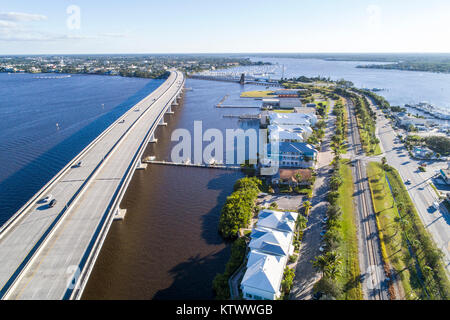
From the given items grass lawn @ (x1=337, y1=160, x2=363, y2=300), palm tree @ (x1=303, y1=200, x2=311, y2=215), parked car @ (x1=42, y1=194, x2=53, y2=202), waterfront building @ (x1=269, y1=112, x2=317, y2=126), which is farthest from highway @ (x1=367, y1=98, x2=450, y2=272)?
parked car @ (x1=42, y1=194, x2=53, y2=202)

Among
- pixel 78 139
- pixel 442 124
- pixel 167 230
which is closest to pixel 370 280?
pixel 167 230

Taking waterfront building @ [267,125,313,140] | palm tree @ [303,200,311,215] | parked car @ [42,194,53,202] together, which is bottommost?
palm tree @ [303,200,311,215]

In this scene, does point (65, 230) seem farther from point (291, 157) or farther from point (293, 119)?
point (293, 119)

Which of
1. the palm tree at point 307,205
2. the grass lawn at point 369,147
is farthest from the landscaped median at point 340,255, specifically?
the grass lawn at point 369,147

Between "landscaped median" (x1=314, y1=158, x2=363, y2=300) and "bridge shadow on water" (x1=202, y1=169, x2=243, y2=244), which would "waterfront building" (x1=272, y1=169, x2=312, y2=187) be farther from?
"bridge shadow on water" (x1=202, y1=169, x2=243, y2=244)

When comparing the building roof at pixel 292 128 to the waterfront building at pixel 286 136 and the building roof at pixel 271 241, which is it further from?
the building roof at pixel 271 241
